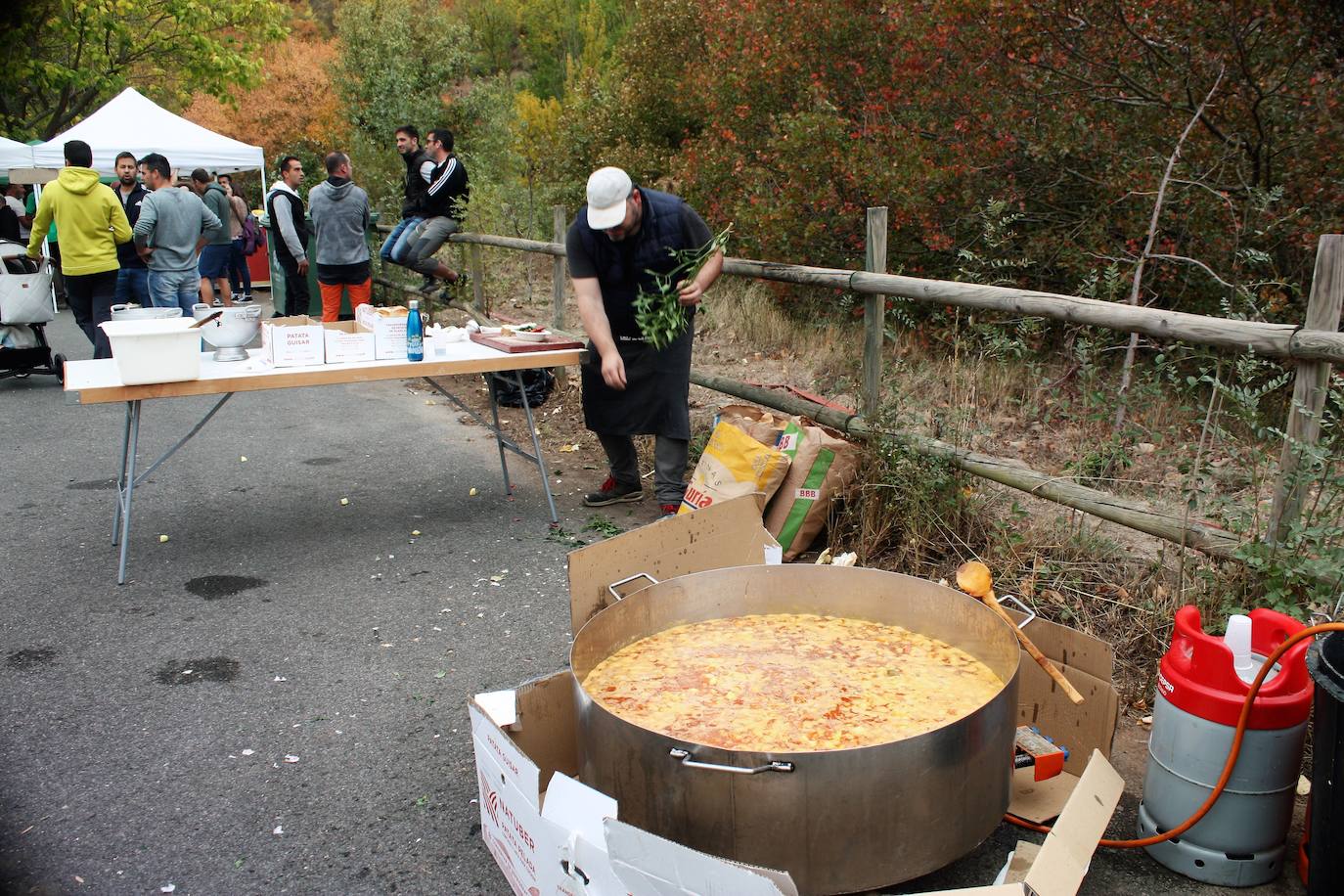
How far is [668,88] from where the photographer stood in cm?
1375

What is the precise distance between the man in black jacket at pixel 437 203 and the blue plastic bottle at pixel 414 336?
17.0 feet

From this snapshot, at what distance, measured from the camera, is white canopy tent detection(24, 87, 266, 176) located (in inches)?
575

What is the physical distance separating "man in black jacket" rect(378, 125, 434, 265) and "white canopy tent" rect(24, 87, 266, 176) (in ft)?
20.5

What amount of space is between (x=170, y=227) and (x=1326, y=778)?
9.35 m

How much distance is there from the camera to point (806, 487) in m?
4.65

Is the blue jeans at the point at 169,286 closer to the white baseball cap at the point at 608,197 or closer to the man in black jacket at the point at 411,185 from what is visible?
the man in black jacket at the point at 411,185

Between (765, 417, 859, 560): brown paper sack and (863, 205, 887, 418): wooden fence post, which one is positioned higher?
(863, 205, 887, 418): wooden fence post

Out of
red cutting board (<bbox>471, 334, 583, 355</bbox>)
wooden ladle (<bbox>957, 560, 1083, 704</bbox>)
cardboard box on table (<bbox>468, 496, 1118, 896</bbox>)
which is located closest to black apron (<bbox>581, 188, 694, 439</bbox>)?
red cutting board (<bbox>471, 334, 583, 355</bbox>)

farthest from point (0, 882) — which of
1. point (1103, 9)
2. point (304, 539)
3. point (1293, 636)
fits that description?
point (1103, 9)

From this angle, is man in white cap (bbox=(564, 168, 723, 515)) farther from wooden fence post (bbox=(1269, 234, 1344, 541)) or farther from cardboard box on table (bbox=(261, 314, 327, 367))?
wooden fence post (bbox=(1269, 234, 1344, 541))

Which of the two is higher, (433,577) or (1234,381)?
(1234,381)

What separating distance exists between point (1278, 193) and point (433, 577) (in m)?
4.86

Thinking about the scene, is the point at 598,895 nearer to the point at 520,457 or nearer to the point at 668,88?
the point at 520,457

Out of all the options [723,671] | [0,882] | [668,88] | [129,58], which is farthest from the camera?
[129,58]
